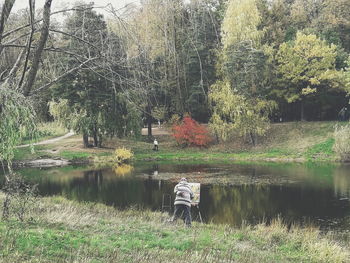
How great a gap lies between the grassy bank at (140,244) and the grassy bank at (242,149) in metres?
23.3

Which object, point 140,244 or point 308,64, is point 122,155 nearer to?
point 308,64

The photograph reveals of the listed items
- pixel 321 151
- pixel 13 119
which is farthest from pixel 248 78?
pixel 13 119

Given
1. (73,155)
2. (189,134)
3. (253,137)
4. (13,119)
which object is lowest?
(73,155)

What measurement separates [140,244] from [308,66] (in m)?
35.5

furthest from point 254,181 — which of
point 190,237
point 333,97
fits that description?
point 333,97

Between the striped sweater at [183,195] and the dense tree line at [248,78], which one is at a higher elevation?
the dense tree line at [248,78]

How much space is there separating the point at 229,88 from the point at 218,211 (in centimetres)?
2332

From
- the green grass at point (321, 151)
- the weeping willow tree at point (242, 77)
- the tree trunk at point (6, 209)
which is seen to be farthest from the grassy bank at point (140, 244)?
the weeping willow tree at point (242, 77)

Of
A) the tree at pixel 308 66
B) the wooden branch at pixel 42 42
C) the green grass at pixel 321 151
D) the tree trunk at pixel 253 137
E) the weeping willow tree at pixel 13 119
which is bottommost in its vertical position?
the green grass at pixel 321 151

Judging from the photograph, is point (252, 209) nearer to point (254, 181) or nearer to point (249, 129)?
point (254, 181)

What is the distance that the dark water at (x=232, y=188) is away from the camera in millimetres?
16172

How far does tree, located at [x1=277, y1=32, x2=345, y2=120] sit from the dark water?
39.2 feet

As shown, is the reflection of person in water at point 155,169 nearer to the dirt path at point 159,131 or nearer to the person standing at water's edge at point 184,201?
the dirt path at point 159,131

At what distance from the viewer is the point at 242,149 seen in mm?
39250
